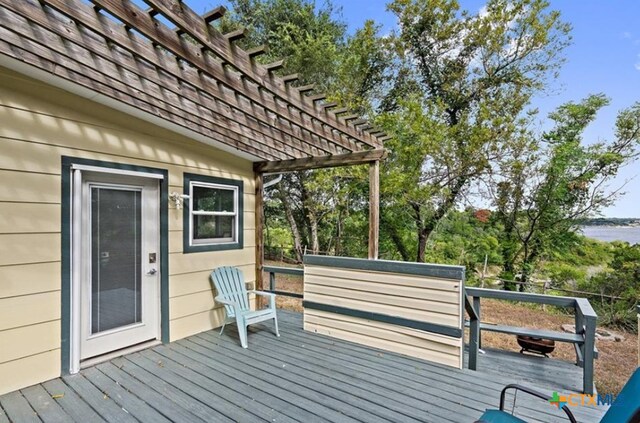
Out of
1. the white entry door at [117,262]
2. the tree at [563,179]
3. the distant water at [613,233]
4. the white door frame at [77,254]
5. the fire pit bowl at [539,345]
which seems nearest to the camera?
the white door frame at [77,254]

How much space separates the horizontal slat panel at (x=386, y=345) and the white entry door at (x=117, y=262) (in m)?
1.94

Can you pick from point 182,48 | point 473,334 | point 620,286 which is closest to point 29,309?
point 182,48

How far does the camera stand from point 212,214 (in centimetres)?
425

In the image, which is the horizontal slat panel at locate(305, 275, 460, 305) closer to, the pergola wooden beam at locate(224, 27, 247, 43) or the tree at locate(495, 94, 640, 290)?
the pergola wooden beam at locate(224, 27, 247, 43)

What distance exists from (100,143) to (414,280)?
3416 millimetres

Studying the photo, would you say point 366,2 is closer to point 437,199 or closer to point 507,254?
point 437,199

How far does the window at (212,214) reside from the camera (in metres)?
3.93

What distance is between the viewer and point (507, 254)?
10.1 metres

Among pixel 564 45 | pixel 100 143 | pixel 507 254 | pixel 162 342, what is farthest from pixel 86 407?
pixel 564 45

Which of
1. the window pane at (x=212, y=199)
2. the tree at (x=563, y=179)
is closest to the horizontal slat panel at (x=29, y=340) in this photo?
the window pane at (x=212, y=199)

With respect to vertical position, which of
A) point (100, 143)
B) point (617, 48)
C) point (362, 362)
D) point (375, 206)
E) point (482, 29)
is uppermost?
point (482, 29)

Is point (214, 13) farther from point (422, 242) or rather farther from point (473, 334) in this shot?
point (422, 242)

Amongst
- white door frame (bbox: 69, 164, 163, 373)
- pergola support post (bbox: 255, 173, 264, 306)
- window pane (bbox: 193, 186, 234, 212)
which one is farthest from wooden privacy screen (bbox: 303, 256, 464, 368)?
white door frame (bbox: 69, 164, 163, 373)

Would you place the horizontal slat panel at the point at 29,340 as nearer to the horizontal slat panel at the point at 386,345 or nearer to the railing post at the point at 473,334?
the horizontal slat panel at the point at 386,345
